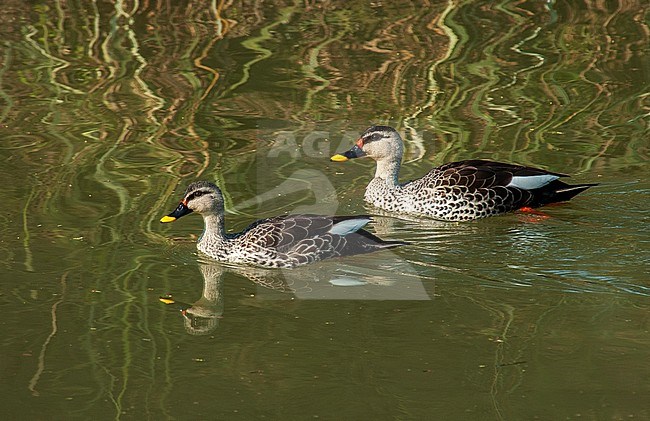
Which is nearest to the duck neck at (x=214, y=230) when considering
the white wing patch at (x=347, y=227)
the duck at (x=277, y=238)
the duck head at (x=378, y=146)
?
the duck at (x=277, y=238)

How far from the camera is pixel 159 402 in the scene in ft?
24.1

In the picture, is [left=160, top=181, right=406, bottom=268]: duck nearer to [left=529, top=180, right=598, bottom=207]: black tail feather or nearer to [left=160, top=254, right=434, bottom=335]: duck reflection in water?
[left=160, top=254, right=434, bottom=335]: duck reflection in water

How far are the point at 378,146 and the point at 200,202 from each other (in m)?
2.46

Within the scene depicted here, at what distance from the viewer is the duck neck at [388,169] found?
39.7ft

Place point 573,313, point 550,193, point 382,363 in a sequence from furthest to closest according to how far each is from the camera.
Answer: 1. point 550,193
2. point 573,313
3. point 382,363

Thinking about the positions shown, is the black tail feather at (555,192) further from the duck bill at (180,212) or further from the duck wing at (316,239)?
the duck bill at (180,212)

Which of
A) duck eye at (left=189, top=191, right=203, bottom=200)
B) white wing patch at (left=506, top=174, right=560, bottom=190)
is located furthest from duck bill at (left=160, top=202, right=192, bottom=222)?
white wing patch at (left=506, top=174, right=560, bottom=190)

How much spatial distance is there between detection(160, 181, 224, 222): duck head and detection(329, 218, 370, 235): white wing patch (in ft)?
3.14

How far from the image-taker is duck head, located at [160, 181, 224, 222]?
10.2 meters

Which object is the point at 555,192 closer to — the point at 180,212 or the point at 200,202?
the point at 200,202

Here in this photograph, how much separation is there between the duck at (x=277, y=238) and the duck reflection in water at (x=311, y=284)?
88mm

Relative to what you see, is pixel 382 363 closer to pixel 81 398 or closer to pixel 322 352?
pixel 322 352

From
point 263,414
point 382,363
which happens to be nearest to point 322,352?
point 382,363

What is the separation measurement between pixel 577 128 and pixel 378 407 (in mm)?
6702
